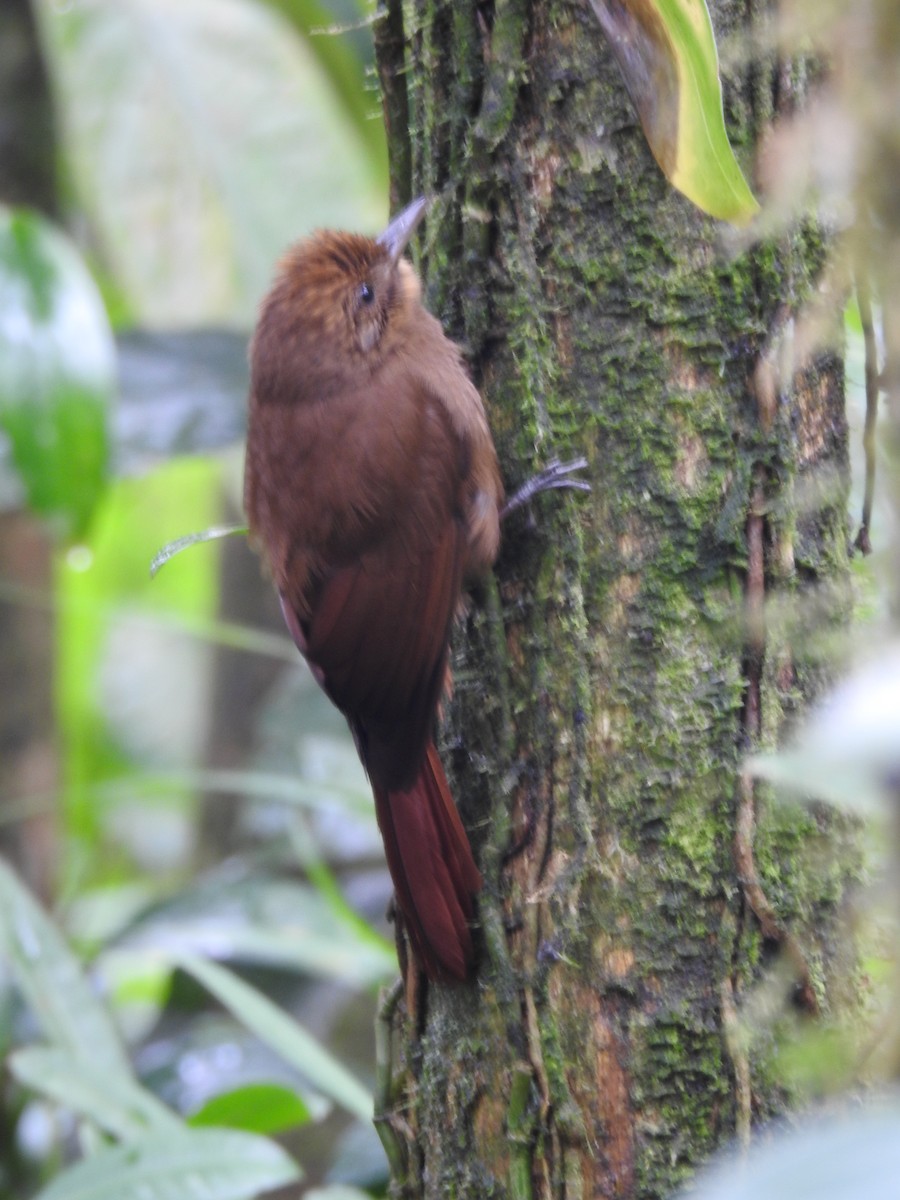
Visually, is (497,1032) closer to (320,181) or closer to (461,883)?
(461,883)

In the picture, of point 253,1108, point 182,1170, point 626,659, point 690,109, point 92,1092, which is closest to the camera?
point 690,109

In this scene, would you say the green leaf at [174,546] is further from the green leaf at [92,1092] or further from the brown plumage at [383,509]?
the green leaf at [92,1092]

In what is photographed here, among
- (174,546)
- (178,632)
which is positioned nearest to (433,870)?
(174,546)

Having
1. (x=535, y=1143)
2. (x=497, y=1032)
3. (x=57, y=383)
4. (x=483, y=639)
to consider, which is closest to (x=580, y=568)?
(x=483, y=639)

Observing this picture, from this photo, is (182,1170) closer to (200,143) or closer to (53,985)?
(53,985)

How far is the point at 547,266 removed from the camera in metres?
1.61

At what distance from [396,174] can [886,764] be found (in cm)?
150

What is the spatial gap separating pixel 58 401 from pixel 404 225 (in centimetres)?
95

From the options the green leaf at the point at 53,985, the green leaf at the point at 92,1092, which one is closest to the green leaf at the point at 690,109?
the green leaf at the point at 92,1092

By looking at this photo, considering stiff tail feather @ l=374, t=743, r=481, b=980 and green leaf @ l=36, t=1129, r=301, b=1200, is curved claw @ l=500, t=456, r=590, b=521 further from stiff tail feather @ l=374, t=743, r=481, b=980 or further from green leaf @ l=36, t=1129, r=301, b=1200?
green leaf @ l=36, t=1129, r=301, b=1200

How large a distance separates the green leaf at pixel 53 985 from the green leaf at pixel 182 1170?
308 mm

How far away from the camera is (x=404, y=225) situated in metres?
1.83

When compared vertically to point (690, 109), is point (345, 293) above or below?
below

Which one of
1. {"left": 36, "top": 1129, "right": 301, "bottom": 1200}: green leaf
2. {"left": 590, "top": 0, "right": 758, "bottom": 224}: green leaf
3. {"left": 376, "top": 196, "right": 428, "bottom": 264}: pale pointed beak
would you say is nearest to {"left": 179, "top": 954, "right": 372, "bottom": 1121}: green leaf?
{"left": 36, "top": 1129, "right": 301, "bottom": 1200}: green leaf
